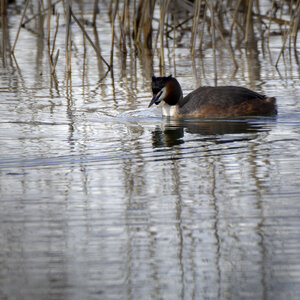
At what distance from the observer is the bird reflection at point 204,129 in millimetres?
6457

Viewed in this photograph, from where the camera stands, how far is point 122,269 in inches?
135

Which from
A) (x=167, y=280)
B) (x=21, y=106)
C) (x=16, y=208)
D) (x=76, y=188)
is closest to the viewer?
(x=167, y=280)

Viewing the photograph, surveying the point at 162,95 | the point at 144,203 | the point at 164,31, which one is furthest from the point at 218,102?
the point at 164,31

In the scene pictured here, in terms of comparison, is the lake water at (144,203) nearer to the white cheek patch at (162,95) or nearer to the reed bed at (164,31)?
the white cheek patch at (162,95)

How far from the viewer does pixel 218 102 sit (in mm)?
7613

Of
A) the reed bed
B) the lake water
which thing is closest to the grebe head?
the lake water

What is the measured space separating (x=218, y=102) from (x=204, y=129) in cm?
71

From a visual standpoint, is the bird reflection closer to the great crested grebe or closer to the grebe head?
the great crested grebe

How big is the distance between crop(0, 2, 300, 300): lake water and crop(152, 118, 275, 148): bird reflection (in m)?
0.02

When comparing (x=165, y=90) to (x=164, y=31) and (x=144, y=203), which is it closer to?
(x=144, y=203)

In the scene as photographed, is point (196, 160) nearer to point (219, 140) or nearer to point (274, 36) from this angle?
point (219, 140)

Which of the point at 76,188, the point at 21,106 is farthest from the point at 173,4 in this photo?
the point at 76,188

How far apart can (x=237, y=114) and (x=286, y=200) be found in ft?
10.9

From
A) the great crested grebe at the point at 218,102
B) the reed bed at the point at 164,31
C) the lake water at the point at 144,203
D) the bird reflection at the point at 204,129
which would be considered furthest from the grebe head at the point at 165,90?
the reed bed at the point at 164,31
